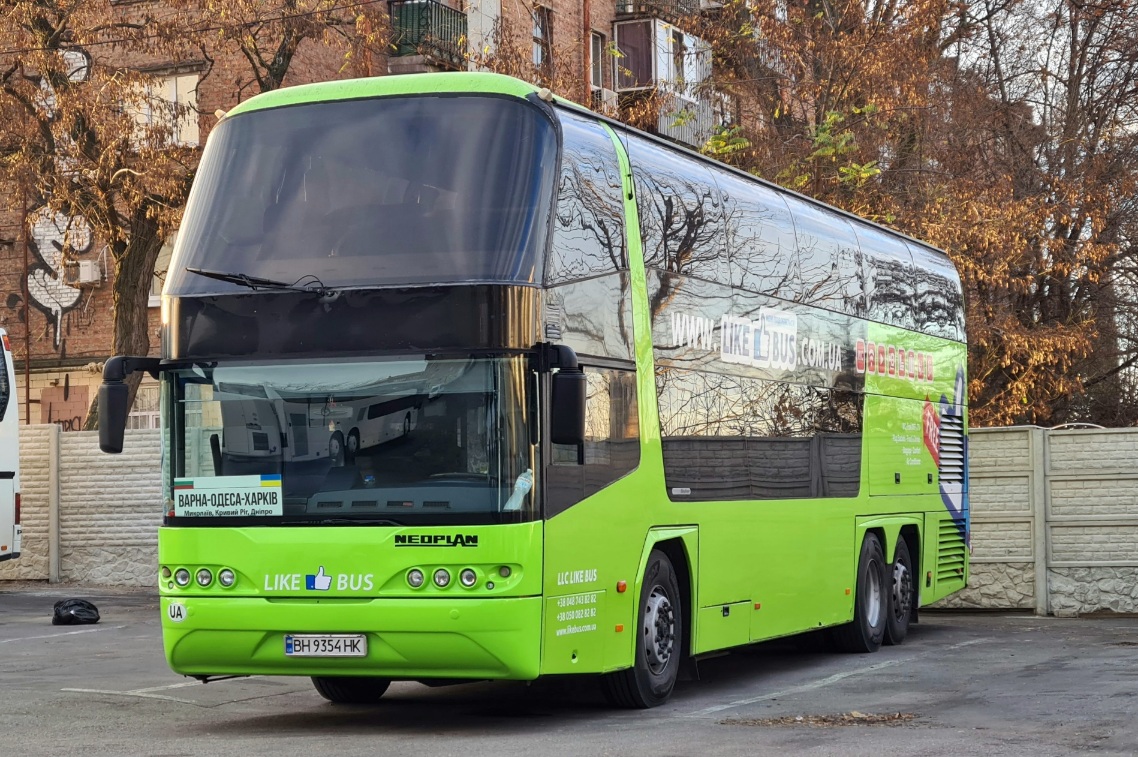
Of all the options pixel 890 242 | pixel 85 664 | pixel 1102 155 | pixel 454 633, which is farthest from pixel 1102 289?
pixel 454 633

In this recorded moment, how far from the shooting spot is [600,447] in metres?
10.9

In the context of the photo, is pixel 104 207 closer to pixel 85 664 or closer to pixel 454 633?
pixel 85 664

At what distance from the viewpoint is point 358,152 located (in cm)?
1064

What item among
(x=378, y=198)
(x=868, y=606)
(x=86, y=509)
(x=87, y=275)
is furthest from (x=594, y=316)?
(x=87, y=275)

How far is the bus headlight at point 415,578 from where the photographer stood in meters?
9.98

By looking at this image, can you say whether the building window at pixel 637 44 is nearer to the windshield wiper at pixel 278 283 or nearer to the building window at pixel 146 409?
the building window at pixel 146 409

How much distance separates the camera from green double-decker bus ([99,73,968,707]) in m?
10.0

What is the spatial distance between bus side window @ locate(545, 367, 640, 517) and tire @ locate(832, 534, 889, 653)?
17.3 ft

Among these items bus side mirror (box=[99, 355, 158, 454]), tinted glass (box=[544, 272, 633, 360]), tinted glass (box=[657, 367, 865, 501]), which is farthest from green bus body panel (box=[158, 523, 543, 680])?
tinted glass (box=[657, 367, 865, 501])

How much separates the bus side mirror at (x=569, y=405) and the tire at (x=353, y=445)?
1.14 meters

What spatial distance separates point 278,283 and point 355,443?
105 centimetres

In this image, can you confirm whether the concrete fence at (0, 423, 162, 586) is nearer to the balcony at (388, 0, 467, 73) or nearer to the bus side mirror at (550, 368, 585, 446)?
the balcony at (388, 0, 467, 73)

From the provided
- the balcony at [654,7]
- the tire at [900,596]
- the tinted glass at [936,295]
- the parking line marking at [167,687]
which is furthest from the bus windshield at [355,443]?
the balcony at [654,7]

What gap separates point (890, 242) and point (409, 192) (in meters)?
8.48
